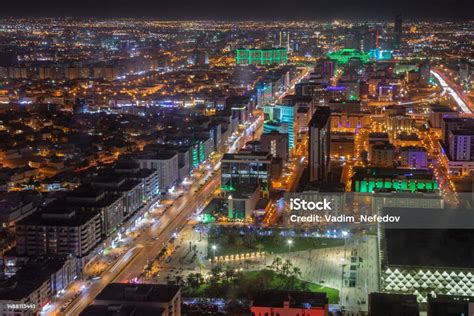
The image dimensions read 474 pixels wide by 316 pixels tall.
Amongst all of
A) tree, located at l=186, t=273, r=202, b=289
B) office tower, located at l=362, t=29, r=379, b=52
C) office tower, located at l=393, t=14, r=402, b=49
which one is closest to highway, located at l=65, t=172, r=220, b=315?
tree, located at l=186, t=273, r=202, b=289

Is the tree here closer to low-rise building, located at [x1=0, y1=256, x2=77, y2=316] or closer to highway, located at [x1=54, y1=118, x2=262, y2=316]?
highway, located at [x1=54, y1=118, x2=262, y2=316]

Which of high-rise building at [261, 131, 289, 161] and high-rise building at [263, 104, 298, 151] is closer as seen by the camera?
high-rise building at [261, 131, 289, 161]

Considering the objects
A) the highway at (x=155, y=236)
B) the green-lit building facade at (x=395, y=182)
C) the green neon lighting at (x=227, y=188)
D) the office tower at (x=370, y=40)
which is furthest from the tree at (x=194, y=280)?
the office tower at (x=370, y=40)

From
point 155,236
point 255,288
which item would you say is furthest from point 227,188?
point 255,288

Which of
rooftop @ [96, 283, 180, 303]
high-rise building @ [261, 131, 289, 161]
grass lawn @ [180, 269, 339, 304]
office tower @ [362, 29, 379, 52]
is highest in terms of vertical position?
office tower @ [362, 29, 379, 52]

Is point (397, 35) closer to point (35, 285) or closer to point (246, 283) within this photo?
point (246, 283)

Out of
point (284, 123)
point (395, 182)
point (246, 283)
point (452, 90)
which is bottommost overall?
point (246, 283)

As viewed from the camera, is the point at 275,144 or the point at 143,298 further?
the point at 275,144

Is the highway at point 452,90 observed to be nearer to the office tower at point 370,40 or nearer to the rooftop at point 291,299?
the office tower at point 370,40
